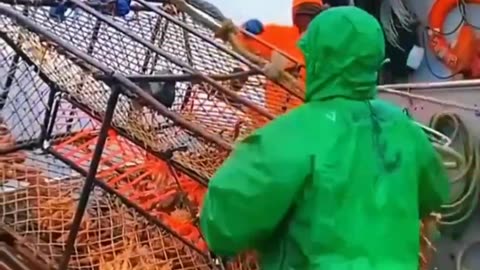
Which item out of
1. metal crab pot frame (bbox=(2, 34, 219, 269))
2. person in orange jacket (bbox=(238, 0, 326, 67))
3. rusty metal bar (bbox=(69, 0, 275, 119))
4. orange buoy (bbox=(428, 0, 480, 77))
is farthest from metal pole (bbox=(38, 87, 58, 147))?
orange buoy (bbox=(428, 0, 480, 77))

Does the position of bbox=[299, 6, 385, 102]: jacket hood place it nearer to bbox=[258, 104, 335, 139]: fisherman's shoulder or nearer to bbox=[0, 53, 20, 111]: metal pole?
bbox=[258, 104, 335, 139]: fisherman's shoulder

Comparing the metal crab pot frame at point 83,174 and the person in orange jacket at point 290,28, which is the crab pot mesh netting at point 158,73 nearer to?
the metal crab pot frame at point 83,174

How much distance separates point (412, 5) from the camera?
4785mm

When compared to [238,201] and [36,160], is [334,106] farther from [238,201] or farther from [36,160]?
[36,160]

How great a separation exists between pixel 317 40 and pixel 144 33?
1711 mm

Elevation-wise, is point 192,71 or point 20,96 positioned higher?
point 192,71

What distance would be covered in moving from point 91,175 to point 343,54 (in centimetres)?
99

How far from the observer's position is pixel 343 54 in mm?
2014

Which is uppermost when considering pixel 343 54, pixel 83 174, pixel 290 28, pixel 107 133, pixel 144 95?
pixel 343 54

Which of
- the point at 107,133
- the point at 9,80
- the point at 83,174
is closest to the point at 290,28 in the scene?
the point at 9,80

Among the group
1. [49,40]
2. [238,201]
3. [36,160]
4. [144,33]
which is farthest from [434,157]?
[144,33]

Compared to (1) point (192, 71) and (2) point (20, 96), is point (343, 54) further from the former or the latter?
(2) point (20, 96)

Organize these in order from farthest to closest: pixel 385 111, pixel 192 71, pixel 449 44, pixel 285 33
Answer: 1. pixel 449 44
2. pixel 285 33
3. pixel 192 71
4. pixel 385 111

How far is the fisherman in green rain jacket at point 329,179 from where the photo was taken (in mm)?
1968
